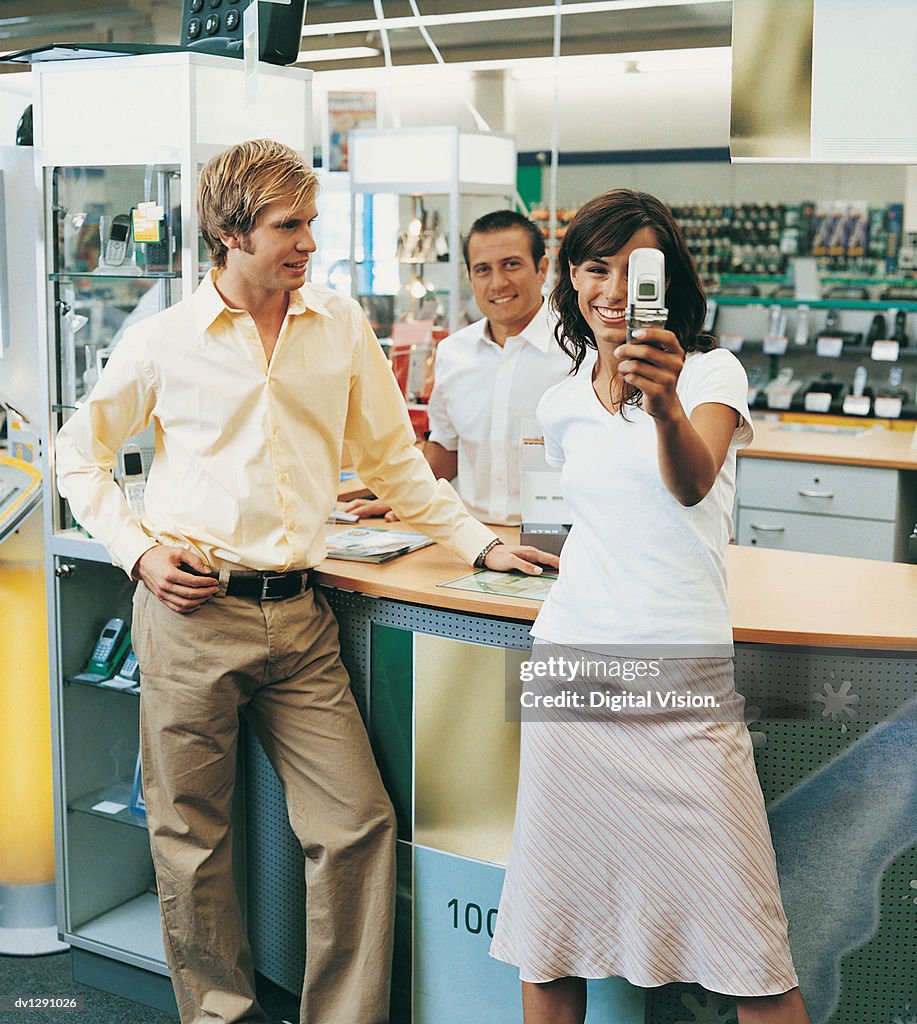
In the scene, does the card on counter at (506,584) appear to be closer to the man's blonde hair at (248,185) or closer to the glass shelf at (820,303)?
the man's blonde hair at (248,185)

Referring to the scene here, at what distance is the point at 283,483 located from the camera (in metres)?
2.57

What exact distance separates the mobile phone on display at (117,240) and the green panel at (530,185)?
7.28 m

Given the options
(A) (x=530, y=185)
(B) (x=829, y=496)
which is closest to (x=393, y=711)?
(B) (x=829, y=496)

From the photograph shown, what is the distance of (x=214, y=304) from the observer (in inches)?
101

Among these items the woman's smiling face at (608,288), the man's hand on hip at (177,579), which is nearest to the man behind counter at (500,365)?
the man's hand on hip at (177,579)

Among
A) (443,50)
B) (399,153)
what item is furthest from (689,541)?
(443,50)

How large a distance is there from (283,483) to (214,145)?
38.6 inches

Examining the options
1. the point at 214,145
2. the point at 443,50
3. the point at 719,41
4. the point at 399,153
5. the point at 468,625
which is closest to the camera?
the point at 468,625

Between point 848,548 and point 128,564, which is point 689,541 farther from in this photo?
point 848,548

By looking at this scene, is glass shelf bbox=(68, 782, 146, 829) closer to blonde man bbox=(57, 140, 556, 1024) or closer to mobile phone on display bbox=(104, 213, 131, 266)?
blonde man bbox=(57, 140, 556, 1024)

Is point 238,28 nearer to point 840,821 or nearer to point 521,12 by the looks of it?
point 840,821

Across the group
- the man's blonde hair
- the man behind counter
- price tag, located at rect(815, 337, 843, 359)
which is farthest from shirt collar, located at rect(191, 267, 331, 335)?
price tag, located at rect(815, 337, 843, 359)

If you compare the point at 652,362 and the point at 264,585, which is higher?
the point at 652,362

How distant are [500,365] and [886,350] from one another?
11.7ft
